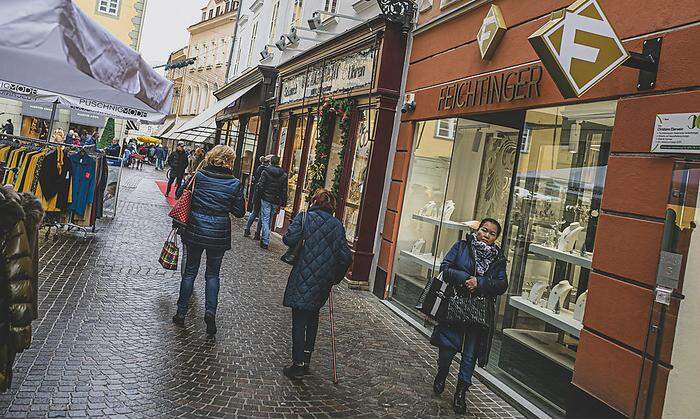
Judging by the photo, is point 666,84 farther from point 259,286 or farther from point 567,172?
point 259,286

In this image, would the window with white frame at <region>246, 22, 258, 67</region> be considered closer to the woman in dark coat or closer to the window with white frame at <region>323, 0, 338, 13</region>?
the window with white frame at <region>323, 0, 338, 13</region>

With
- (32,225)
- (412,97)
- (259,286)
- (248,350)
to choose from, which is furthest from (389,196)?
(32,225)

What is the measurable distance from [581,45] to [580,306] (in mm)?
2441

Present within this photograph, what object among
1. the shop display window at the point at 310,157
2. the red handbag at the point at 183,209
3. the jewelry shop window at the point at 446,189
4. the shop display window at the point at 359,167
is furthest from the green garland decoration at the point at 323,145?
the red handbag at the point at 183,209

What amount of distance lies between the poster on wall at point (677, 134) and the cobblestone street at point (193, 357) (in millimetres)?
2716

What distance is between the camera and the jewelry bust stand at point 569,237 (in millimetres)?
6164

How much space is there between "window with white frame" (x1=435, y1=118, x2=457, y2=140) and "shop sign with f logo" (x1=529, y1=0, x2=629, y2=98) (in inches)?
150

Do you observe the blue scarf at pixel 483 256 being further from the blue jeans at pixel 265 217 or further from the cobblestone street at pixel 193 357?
the blue jeans at pixel 265 217

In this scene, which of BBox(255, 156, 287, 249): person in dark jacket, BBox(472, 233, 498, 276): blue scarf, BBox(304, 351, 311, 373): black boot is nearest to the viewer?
BBox(472, 233, 498, 276): blue scarf

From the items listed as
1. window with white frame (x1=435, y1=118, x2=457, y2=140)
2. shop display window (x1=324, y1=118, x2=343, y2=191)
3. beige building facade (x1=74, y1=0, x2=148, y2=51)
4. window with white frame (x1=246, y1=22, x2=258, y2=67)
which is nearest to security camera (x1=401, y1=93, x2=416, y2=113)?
window with white frame (x1=435, y1=118, x2=457, y2=140)

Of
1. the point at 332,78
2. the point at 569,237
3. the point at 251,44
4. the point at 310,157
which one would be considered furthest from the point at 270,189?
the point at 251,44

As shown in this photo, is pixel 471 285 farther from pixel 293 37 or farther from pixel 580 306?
pixel 293 37

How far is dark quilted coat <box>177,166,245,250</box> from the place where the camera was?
6.35 metres

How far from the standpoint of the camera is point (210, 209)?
6363 millimetres
